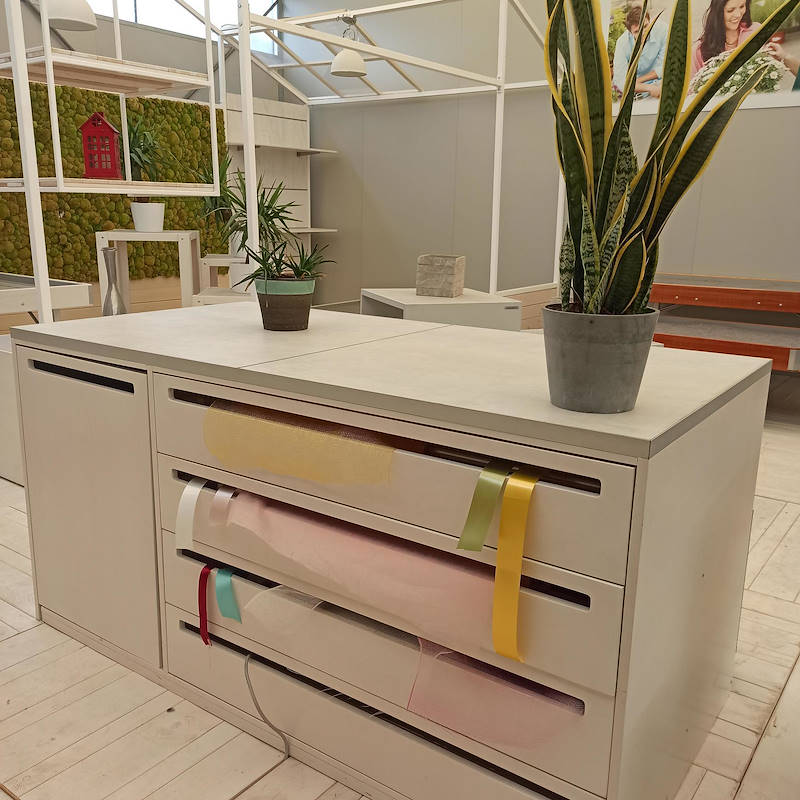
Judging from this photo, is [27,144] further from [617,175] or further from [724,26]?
[724,26]

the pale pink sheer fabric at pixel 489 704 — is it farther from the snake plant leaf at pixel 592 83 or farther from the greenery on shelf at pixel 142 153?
the greenery on shelf at pixel 142 153

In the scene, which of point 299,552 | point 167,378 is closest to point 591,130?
point 299,552

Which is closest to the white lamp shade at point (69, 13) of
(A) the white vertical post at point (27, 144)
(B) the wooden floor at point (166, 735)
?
(A) the white vertical post at point (27, 144)

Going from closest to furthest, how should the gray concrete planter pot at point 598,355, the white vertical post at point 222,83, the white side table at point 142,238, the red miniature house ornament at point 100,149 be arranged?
the gray concrete planter pot at point 598,355
the red miniature house ornament at point 100,149
the white side table at point 142,238
the white vertical post at point 222,83

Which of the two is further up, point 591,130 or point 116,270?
point 591,130

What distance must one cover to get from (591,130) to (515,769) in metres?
0.96

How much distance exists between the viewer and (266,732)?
1.57m

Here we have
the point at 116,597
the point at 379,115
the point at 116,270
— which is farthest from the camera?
the point at 379,115

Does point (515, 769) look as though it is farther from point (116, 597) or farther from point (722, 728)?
point (116, 597)

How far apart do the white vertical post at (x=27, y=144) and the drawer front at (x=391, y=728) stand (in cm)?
147

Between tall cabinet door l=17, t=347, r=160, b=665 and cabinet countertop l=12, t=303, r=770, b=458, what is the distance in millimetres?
81

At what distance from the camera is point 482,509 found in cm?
112

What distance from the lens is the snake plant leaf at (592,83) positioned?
1.02 meters

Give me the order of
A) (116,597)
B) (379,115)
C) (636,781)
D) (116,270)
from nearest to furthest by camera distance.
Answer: (636,781) < (116,597) < (116,270) < (379,115)
